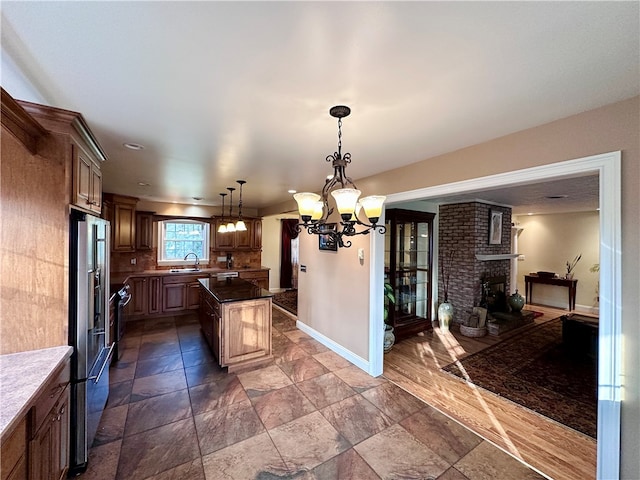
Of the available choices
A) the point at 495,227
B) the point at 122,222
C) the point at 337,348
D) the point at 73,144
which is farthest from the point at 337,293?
the point at 122,222

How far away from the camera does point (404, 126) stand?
1.91m

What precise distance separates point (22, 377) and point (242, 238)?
5398 millimetres

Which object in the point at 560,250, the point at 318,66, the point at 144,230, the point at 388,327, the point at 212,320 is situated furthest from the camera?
the point at 560,250

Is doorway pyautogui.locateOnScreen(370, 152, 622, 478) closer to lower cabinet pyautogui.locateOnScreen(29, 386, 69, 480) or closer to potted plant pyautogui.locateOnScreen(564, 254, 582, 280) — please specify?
lower cabinet pyautogui.locateOnScreen(29, 386, 69, 480)

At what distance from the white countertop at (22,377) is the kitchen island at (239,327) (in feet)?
5.31

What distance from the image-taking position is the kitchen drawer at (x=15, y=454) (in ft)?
3.49

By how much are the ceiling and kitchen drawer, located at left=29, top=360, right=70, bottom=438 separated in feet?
5.45

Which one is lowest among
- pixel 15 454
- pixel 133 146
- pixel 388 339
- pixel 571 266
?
pixel 388 339

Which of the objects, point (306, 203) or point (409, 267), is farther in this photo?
point (409, 267)

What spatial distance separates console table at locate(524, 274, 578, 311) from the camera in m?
6.44

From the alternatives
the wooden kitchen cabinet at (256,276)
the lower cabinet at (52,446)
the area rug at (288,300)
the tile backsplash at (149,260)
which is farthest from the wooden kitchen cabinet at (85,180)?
the area rug at (288,300)

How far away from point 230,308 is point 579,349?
5029mm

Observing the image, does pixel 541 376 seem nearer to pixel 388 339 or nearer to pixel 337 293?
pixel 388 339

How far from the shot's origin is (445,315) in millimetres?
4891
